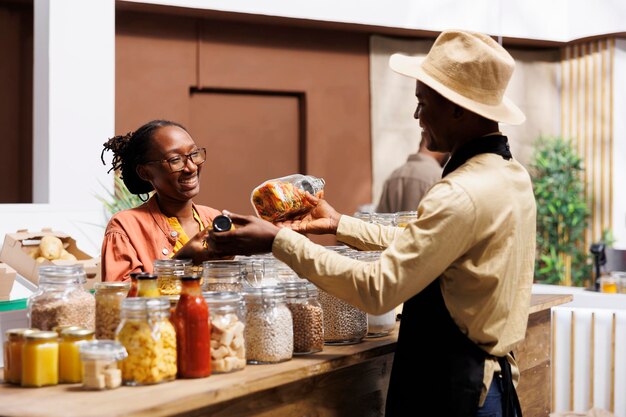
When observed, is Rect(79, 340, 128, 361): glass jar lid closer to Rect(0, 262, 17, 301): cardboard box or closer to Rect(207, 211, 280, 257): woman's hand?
Rect(207, 211, 280, 257): woman's hand

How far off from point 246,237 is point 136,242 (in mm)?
713

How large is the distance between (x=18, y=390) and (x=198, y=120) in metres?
5.46

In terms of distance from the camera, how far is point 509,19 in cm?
834

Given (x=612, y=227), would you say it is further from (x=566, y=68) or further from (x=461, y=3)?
(x=461, y=3)

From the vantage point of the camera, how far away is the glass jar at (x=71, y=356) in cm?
173

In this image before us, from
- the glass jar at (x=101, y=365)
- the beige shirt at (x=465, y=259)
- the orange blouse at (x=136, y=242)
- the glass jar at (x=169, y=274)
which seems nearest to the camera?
the glass jar at (x=101, y=365)

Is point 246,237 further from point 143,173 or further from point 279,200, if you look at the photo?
point 143,173

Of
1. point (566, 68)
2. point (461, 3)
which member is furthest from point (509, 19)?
point (566, 68)

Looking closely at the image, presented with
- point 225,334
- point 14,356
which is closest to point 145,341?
point 225,334

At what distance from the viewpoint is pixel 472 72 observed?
6.59 ft

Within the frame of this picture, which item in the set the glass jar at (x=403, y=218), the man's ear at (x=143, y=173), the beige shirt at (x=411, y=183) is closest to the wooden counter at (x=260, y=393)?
the glass jar at (x=403, y=218)

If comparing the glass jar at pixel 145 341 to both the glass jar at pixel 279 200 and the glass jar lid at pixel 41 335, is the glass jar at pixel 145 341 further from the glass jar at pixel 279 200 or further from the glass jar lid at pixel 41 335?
the glass jar at pixel 279 200

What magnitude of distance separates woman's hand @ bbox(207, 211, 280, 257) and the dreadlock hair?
767mm

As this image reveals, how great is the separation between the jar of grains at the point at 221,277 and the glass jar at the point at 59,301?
0.28 metres
